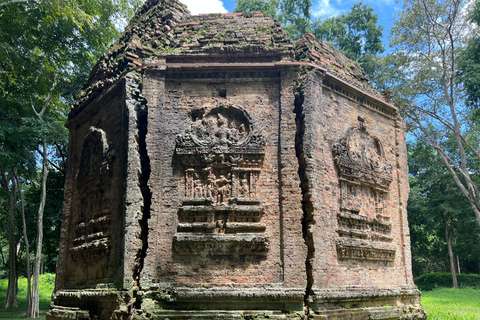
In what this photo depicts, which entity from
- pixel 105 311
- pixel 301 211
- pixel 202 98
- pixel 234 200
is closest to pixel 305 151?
pixel 301 211

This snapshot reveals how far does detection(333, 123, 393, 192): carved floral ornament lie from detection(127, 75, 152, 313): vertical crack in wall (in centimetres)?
405

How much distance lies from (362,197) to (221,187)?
3.41 meters

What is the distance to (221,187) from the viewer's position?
7.96 m

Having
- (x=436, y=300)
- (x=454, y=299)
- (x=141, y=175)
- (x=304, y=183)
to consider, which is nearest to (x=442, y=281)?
(x=454, y=299)

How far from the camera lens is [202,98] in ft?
28.2

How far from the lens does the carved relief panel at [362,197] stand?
8531 mm

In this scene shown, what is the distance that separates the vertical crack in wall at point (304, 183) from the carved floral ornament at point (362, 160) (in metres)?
0.96

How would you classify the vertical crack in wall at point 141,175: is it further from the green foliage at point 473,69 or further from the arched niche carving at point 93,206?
the green foliage at point 473,69

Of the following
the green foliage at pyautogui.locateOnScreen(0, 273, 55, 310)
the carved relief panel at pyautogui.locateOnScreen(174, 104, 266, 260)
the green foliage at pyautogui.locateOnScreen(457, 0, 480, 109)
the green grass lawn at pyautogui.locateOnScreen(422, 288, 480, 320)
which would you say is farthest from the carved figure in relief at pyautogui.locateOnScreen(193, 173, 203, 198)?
the green foliage at pyautogui.locateOnScreen(0, 273, 55, 310)

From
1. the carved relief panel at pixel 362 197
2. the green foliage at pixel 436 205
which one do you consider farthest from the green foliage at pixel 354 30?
the carved relief panel at pixel 362 197

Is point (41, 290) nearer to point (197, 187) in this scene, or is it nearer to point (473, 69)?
point (197, 187)

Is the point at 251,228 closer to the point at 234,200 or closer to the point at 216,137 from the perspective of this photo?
the point at 234,200

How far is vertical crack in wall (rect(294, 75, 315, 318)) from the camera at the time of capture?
7.42m

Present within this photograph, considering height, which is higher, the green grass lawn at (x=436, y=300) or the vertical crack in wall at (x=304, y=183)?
the vertical crack in wall at (x=304, y=183)
